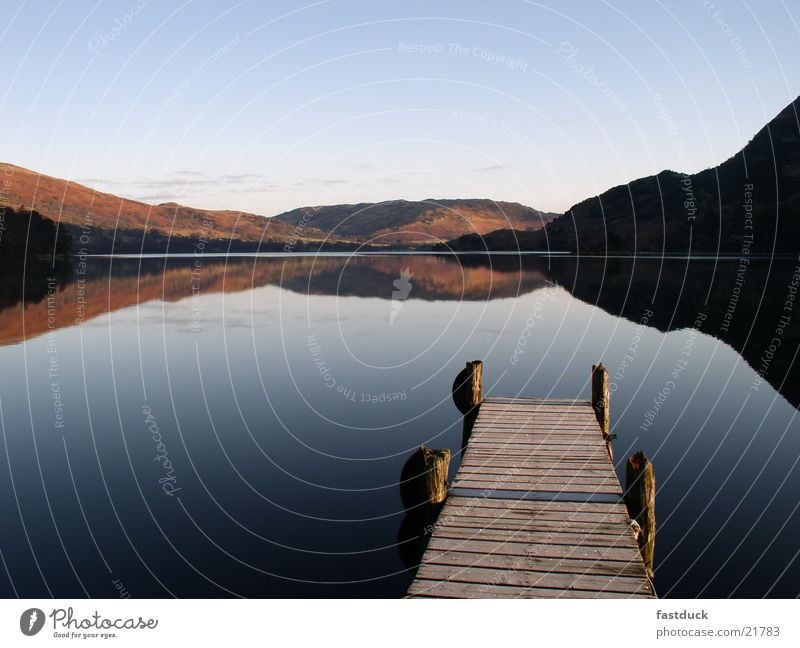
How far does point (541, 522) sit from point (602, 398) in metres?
8.22

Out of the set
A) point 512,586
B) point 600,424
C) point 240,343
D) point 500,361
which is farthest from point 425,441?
point 240,343

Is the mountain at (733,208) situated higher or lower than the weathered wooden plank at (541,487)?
higher

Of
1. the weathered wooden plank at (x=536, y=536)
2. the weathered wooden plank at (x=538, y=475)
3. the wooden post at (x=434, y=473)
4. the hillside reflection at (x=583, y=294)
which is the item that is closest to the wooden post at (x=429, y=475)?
the wooden post at (x=434, y=473)

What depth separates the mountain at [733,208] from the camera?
142375 mm

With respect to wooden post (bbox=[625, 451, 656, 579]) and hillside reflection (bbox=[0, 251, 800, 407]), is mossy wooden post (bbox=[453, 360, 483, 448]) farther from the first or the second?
hillside reflection (bbox=[0, 251, 800, 407])

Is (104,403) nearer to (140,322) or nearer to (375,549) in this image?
(375,549)

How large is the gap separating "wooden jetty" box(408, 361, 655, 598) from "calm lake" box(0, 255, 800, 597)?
1699 mm

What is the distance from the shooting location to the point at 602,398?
1872 cm

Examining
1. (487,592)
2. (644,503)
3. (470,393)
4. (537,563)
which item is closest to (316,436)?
(470,393)

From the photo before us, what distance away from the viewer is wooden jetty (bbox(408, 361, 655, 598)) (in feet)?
30.0

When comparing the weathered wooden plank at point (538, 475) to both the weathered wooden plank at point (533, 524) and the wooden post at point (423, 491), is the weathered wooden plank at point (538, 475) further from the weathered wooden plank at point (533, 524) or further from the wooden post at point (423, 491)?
the weathered wooden plank at point (533, 524)

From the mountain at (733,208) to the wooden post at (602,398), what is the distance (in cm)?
13107

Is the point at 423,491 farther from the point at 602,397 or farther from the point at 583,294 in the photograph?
the point at 583,294

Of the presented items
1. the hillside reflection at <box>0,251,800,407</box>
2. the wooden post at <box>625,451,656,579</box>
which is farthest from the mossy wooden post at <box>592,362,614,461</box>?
the hillside reflection at <box>0,251,800,407</box>
